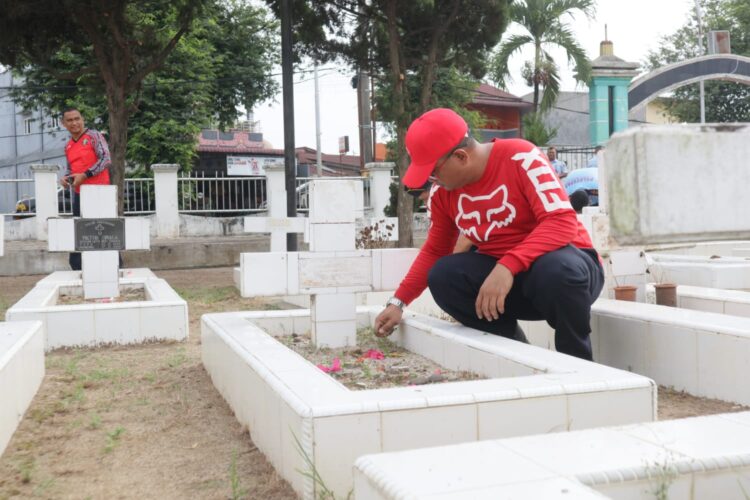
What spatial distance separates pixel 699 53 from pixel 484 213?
31657 mm

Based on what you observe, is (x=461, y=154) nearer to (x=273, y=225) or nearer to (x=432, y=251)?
(x=432, y=251)

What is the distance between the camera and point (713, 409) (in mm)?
3537

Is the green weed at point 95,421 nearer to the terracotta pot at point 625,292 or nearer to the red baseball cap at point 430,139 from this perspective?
the red baseball cap at point 430,139

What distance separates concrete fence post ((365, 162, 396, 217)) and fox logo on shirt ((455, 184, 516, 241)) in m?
11.5

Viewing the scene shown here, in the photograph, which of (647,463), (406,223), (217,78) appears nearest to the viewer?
(647,463)

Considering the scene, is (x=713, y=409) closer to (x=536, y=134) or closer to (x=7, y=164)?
(x=536, y=134)

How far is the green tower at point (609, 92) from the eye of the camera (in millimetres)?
19688

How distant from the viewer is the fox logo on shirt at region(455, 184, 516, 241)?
355 cm

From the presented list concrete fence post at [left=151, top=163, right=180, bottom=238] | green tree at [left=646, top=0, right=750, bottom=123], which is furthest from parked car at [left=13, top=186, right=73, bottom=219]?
green tree at [left=646, top=0, right=750, bottom=123]

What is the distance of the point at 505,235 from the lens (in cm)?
364

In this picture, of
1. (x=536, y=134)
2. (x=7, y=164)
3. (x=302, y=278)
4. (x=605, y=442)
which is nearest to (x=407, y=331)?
(x=302, y=278)

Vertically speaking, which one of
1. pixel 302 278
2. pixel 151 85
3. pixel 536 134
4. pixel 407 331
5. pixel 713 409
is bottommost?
pixel 713 409

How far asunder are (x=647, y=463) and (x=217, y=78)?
26.8 m

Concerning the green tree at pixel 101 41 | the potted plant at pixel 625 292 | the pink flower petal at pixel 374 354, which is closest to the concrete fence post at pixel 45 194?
the green tree at pixel 101 41
